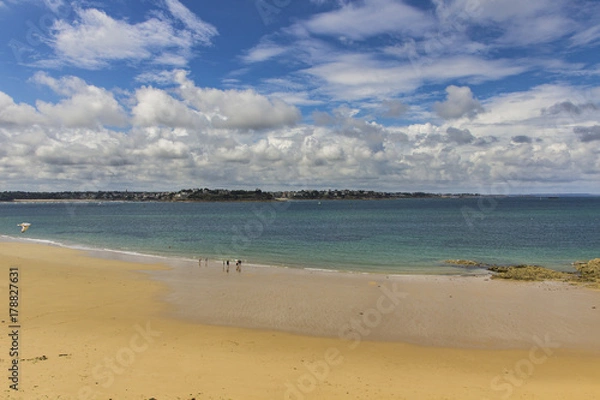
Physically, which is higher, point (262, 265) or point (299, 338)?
point (299, 338)

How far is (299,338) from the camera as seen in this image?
744 inches

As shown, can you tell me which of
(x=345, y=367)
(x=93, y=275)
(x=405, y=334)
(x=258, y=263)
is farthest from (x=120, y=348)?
(x=258, y=263)

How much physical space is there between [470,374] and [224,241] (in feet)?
166

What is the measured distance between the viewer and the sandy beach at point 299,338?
1320 cm

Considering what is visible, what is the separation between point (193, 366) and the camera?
14586 millimetres

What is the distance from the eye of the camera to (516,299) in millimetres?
26672

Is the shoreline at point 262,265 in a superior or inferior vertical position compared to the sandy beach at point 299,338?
inferior

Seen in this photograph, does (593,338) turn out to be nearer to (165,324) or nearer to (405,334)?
(405,334)

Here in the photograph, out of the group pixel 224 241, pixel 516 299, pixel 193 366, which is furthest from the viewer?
pixel 224 241

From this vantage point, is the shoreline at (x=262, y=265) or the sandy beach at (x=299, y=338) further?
the shoreline at (x=262, y=265)

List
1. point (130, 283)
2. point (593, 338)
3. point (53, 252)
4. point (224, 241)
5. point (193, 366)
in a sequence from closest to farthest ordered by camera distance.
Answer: point (193, 366), point (593, 338), point (130, 283), point (53, 252), point (224, 241)

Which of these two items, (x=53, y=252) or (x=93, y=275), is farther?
(x=53, y=252)

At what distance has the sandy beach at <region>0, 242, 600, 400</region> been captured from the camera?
13.2 metres

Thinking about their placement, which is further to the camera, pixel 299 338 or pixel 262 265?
pixel 262 265
